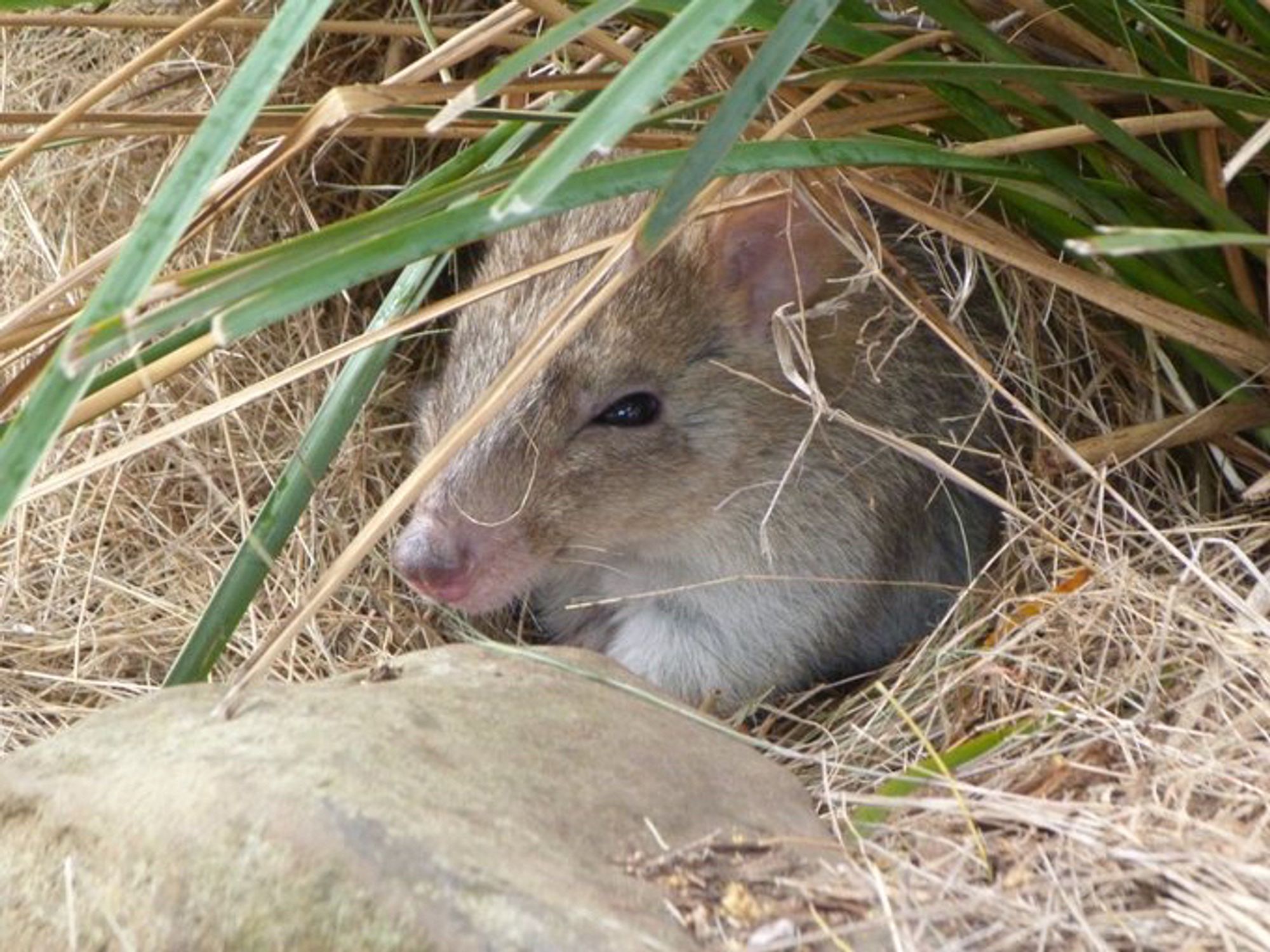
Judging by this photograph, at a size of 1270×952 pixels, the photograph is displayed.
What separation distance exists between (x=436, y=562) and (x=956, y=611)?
3.58 feet

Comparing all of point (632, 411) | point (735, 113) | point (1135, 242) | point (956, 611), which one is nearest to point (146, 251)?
point (735, 113)

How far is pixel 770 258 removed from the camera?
13.2 feet

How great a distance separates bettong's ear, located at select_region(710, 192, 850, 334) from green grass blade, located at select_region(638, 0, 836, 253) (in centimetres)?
126

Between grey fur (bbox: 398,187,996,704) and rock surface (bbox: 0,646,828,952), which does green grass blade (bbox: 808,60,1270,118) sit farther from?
rock surface (bbox: 0,646,828,952)

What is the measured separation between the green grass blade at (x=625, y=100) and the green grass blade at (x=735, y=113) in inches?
4.5

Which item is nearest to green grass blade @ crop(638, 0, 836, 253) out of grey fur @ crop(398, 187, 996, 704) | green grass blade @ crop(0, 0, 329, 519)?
green grass blade @ crop(0, 0, 329, 519)

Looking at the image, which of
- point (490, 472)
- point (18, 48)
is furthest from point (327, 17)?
point (490, 472)

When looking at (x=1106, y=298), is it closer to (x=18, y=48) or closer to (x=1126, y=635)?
(x=1126, y=635)

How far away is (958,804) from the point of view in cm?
274

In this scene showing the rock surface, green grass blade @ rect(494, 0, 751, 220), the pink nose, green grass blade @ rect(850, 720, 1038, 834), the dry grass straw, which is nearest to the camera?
green grass blade @ rect(494, 0, 751, 220)

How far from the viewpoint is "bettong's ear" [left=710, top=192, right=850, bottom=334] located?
387cm

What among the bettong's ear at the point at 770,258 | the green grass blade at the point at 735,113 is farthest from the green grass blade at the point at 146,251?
the bettong's ear at the point at 770,258

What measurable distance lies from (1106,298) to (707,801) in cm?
125

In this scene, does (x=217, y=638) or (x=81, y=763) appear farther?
(x=217, y=638)
